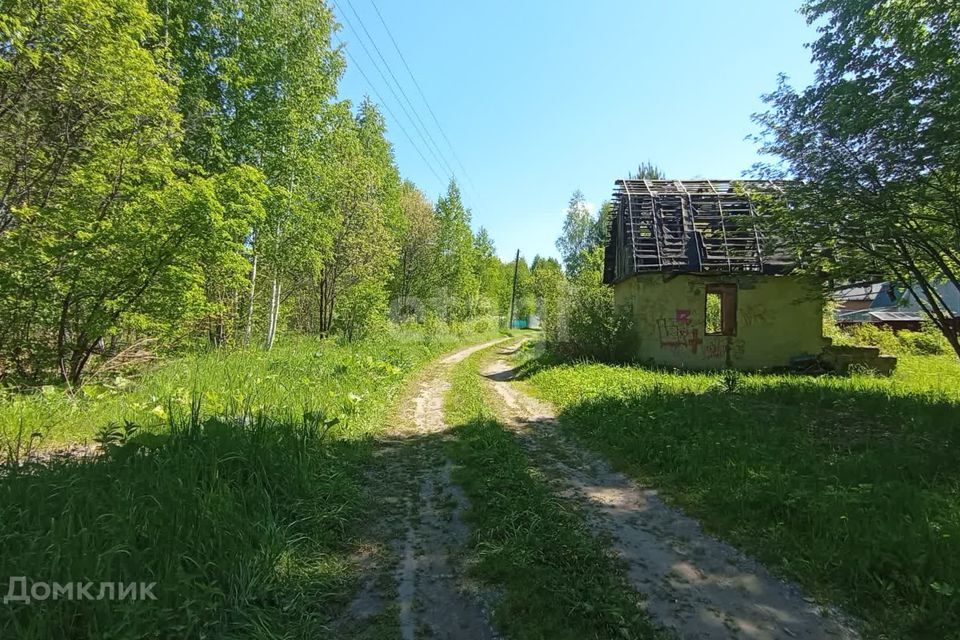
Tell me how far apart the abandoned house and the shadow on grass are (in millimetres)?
11775

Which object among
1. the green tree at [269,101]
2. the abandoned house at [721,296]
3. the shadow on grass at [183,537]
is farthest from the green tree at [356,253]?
the shadow on grass at [183,537]

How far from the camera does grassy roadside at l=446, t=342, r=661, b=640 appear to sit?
2658 mm

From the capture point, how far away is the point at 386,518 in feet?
13.8

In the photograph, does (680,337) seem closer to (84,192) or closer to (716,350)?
(716,350)

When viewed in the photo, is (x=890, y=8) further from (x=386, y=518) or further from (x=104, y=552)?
(x=104, y=552)

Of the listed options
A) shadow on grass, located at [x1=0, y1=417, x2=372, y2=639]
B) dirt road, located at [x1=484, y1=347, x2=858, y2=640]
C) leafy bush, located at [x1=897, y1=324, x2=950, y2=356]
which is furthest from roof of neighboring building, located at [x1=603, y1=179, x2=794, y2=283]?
shadow on grass, located at [x1=0, y1=417, x2=372, y2=639]

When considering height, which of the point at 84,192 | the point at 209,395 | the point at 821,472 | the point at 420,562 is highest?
the point at 84,192

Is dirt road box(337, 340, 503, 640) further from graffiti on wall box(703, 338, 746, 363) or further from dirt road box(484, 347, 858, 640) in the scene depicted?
→ graffiti on wall box(703, 338, 746, 363)

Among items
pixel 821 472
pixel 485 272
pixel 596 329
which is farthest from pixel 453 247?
pixel 821 472

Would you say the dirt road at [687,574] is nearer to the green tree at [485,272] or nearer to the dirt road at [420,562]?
the dirt road at [420,562]

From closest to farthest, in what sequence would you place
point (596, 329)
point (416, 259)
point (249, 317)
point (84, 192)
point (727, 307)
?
point (84, 192) < point (727, 307) < point (596, 329) < point (249, 317) < point (416, 259)

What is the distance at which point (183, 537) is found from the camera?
2984 mm

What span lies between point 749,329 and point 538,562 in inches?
517

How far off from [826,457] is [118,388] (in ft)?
36.5
